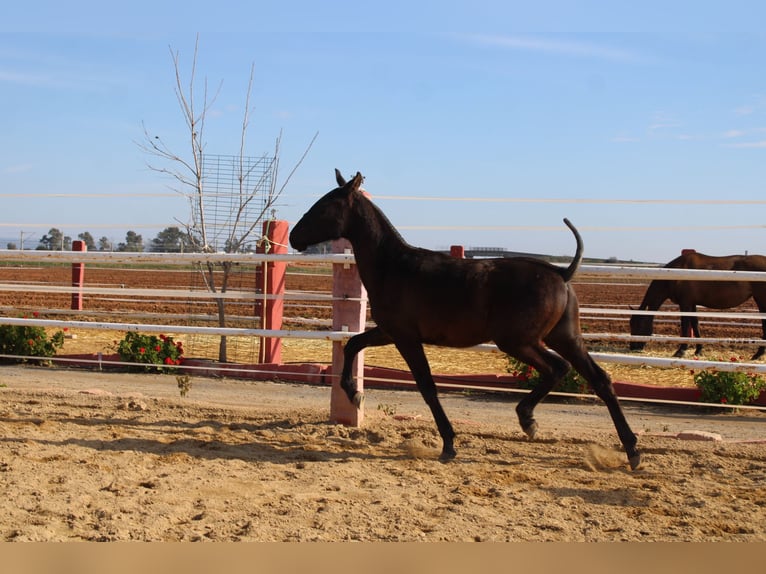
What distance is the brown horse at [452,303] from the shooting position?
18.0 ft

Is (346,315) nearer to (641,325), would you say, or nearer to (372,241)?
(372,241)

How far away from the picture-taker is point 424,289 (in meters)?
5.74

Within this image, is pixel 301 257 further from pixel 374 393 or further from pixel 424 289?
pixel 374 393

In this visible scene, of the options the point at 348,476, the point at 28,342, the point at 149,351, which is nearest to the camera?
the point at 348,476

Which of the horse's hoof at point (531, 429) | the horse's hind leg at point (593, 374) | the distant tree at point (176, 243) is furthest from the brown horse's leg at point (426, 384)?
the distant tree at point (176, 243)

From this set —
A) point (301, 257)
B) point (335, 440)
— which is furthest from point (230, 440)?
point (301, 257)

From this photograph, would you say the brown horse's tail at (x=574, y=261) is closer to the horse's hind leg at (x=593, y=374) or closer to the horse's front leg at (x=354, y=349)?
the horse's hind leg at (x=593, y=374)

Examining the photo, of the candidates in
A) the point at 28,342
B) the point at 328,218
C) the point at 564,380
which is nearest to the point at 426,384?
the point at 328,218

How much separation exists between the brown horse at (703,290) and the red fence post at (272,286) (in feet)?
20.6

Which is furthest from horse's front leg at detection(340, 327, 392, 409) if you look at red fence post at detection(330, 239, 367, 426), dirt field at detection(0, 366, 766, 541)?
red fence post at detection(330, 239, 367, 426)

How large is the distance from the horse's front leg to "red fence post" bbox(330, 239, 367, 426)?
0.59 m

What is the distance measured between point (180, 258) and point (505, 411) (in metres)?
3.62

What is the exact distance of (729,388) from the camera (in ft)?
28.0

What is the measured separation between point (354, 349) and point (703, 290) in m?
10.0
